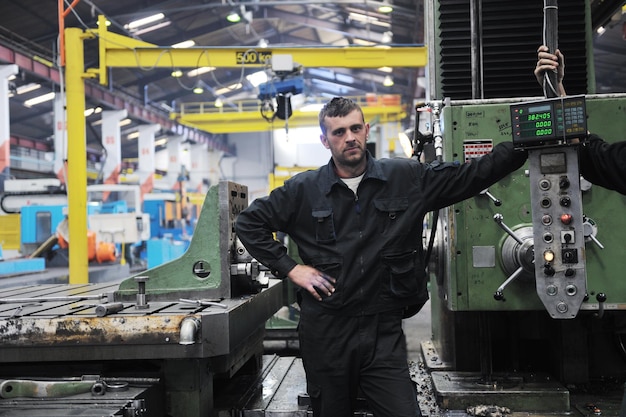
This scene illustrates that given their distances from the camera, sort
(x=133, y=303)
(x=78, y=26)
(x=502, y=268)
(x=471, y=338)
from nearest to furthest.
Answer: (x=133, y=303)
(x=502, y=268)
(x=471, y=338)
(x=78, y=26)

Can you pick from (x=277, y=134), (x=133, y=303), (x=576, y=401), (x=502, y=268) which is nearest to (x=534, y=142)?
(x=502, y=268)

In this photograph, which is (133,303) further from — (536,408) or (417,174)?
(536,408)

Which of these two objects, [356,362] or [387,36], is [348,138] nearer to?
[356,362]

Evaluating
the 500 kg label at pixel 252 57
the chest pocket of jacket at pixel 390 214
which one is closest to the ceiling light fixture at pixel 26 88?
the 500 kg label at pixel 252 57

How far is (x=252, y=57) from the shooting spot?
646cm

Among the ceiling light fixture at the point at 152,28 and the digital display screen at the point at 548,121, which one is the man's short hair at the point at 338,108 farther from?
the ceiling light fixture at the point at 152,28

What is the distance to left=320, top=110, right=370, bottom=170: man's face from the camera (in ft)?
5.93

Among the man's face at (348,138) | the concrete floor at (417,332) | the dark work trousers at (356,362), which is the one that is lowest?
the concrete floor at (417,332)

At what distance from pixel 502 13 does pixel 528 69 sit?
10.2 inches

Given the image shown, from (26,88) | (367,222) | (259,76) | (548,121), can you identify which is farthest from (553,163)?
(26,88)

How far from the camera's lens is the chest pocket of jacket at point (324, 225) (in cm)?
179

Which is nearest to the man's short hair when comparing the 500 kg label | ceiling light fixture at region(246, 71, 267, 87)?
the 500 kg label

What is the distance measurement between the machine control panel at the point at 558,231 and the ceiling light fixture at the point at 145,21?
5632 mm

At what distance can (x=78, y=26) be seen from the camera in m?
5.73
